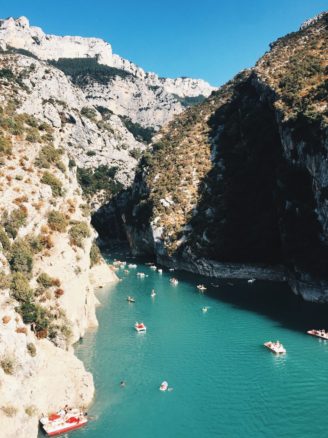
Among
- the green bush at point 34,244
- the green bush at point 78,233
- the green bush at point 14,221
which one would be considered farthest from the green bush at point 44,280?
the green bush at point 78,233

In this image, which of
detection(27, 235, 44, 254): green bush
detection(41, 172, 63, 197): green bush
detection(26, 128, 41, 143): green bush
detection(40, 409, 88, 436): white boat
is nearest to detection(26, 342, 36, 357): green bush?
detection(40, 409, 88, 436): white boat

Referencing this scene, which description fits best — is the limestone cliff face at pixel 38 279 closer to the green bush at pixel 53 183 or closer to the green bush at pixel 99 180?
the green bush at pixel 53 183

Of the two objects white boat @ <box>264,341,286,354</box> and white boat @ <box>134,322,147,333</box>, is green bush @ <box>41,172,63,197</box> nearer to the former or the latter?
white boat @ <box>134,322,147,333</box>

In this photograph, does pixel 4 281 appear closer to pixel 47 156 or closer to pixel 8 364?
pixel 8 364

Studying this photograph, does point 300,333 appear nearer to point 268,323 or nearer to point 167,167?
point 268,323

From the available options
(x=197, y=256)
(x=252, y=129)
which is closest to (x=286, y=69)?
(x=252, y=129)

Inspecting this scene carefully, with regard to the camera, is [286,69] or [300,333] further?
[286,69]

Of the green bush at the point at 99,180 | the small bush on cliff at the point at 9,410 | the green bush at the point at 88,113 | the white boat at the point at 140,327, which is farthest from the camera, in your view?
the green bush at the point at 88,113
